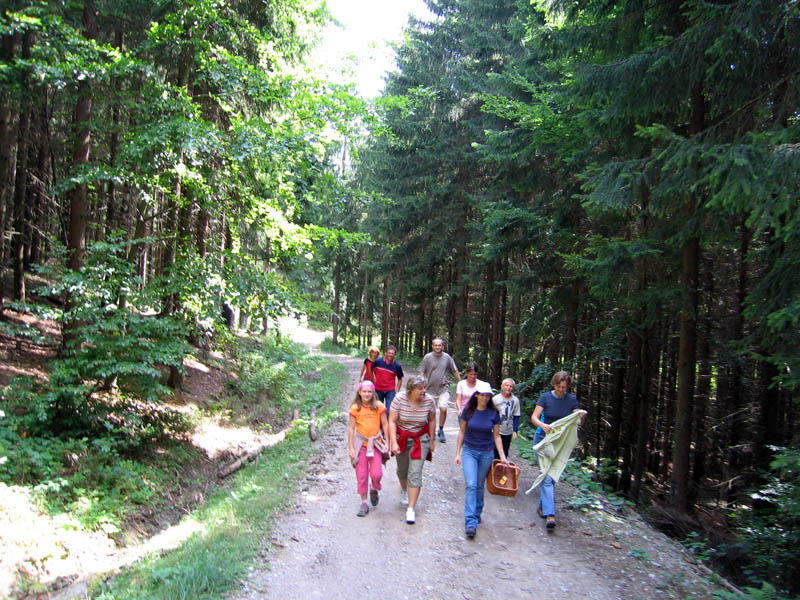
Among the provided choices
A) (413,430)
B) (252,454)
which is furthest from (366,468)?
(252,454)

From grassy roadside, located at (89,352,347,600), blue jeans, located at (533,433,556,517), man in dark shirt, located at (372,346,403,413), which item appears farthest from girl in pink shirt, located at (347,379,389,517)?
man in dark shirt, located at (372,346,403,413)

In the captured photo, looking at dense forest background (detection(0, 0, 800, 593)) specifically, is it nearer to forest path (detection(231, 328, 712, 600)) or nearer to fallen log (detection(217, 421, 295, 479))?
forest path (detection(231, 328, 712, 600))

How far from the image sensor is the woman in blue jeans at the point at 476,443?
236 inches

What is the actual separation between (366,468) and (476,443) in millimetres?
1501

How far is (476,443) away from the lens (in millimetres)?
6035

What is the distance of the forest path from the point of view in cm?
488

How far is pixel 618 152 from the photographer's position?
1005 centimetres

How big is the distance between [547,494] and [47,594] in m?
6.44

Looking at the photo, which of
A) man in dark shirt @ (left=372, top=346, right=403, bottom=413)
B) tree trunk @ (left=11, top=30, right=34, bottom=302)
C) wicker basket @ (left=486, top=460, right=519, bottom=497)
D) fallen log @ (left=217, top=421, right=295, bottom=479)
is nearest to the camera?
wicker basket @ (left=486, top=460, right=519, bottom=497)

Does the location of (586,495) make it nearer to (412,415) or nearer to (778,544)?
(778,544)

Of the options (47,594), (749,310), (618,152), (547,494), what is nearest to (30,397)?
(47,594)

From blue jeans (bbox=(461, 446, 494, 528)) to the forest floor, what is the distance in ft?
0.89

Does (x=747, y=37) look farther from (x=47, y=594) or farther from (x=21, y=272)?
(x=21, y=272)

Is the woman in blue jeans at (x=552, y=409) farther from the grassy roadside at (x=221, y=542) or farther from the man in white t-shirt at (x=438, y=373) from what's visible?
the grassy roadside at (x=221, y=542)
